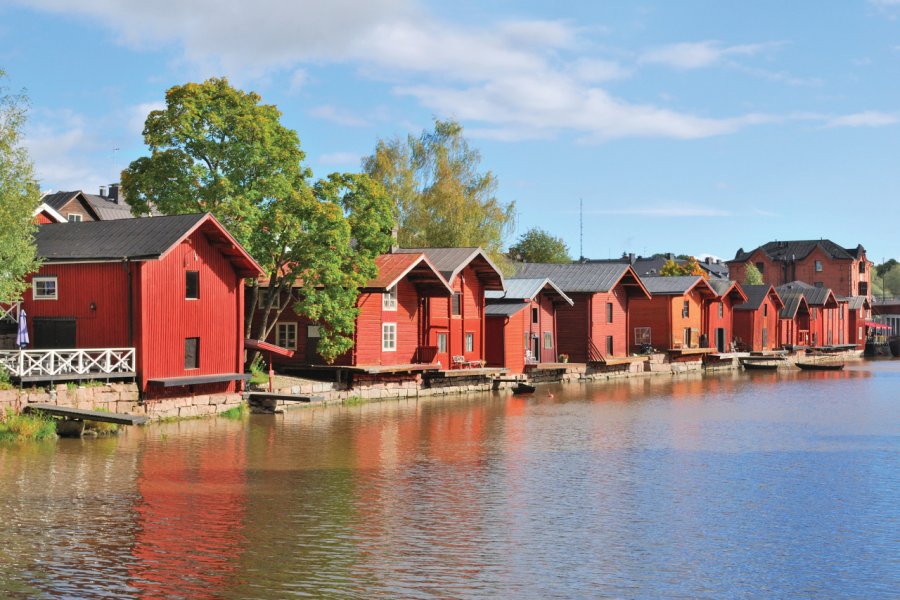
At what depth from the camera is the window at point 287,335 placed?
174 ft

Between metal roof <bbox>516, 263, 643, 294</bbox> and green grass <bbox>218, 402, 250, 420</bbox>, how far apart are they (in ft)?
117

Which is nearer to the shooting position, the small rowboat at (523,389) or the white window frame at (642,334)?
the small rowboat at (523,389)

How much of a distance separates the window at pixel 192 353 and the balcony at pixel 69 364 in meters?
3.13

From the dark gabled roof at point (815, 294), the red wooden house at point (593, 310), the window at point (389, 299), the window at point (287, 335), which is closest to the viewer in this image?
the window at point (287, 335)

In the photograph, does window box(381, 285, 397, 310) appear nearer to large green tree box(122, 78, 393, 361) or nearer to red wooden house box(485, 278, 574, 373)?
large green tree box(122, 78, 393, 361)

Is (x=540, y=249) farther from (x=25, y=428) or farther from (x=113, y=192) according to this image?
(x=25, y=428)

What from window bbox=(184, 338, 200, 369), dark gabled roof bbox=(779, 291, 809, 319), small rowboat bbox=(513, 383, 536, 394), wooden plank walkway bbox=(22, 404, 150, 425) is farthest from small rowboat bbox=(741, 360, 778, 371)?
wooden plank walkway bbox=(22, 404, 150, 425)

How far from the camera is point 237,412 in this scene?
139ft

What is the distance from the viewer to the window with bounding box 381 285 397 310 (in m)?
54.0

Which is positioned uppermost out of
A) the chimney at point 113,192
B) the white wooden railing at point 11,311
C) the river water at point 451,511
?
the chimney at point 113,192

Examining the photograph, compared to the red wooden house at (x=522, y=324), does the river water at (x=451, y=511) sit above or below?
below

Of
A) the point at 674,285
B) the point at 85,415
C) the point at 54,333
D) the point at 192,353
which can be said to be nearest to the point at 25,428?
the point at 85,415

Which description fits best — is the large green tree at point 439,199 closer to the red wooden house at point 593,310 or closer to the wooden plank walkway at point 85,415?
the red wooden house at point 593,310

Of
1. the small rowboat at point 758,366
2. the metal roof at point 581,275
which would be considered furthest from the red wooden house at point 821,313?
the metal roof at point 581,275
